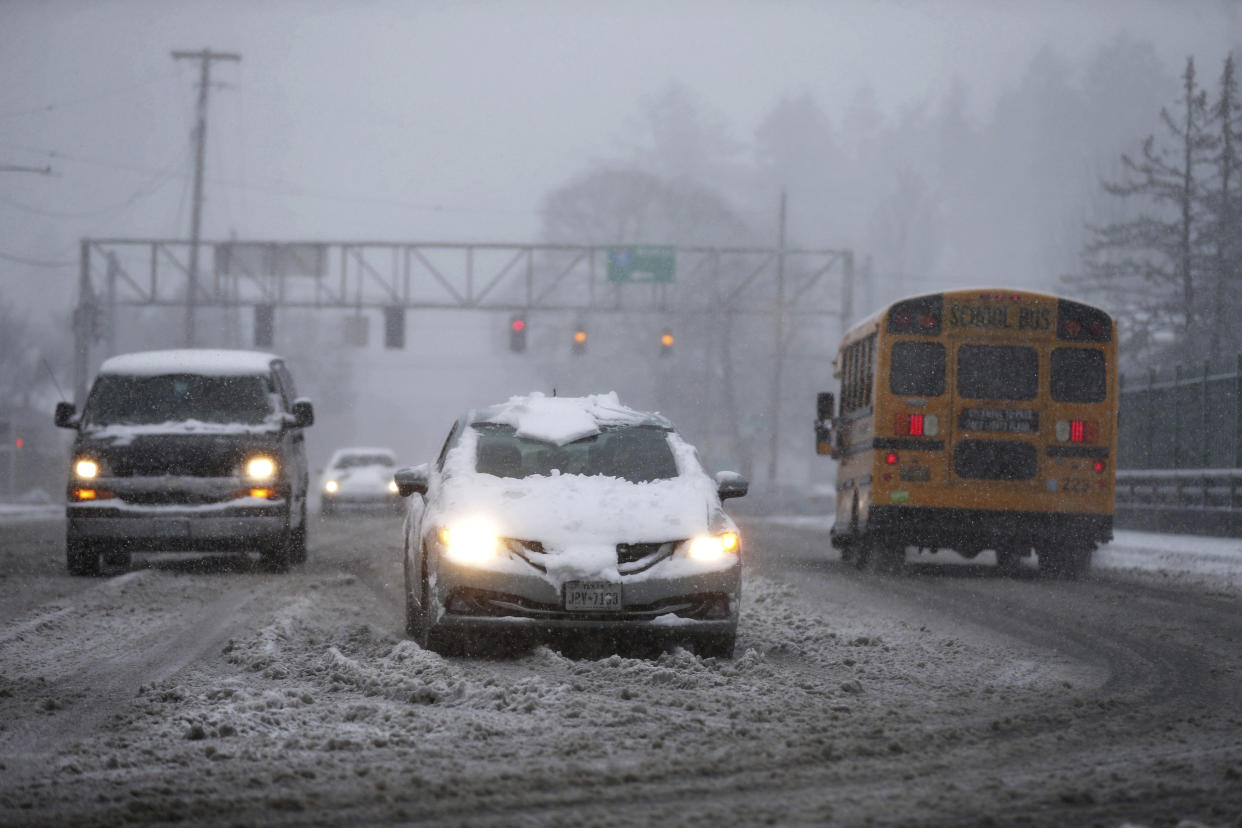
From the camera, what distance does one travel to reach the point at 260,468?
17.0 m

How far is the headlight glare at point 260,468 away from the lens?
17.0m

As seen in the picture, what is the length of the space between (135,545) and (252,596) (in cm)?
268

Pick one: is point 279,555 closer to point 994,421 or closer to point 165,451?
point 165,451

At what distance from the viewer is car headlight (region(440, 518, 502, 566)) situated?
32.1 feet

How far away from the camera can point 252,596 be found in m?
14.5

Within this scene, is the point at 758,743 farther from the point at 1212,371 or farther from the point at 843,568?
the point at 1212,371

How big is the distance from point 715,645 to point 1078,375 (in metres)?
9.70

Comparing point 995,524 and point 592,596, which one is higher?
point 995,524

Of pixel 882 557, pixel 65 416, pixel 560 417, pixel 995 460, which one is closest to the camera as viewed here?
pixel 560 417

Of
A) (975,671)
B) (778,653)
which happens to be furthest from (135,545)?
(975,671)

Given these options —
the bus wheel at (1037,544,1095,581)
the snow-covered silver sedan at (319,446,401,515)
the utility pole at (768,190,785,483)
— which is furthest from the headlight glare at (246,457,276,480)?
the utility pole at (768,190,785,483)

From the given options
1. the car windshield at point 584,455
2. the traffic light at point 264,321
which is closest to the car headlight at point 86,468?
the car windshield at point 584,455

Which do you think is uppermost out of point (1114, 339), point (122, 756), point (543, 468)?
point (1114, 339)

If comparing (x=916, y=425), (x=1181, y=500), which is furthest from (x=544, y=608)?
(x=1181, y=500)
